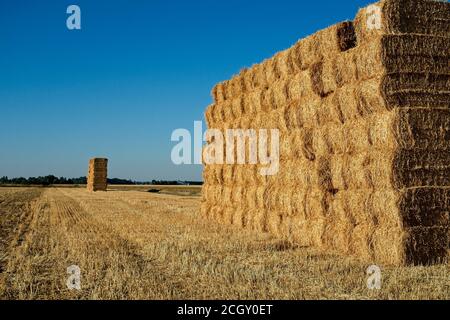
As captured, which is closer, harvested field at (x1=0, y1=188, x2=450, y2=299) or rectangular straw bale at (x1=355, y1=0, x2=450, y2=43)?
harvested field at (x1=0, y1=188, x2=450, y2=299)

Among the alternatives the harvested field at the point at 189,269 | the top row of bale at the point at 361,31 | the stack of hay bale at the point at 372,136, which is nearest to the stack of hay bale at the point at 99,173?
the harvested field at the point at 189,269

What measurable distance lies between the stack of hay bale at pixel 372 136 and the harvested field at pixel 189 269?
0.62 metres

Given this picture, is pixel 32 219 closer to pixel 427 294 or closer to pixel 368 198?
pixel 368 198

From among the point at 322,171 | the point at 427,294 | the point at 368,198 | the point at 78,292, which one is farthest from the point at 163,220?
the point at 427,294

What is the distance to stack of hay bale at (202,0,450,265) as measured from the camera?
28.8 feet

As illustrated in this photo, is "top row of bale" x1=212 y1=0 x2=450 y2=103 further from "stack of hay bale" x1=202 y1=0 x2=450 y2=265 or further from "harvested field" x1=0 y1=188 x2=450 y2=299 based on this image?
"harvested field" x1=0 y1=188 x2=450 y2=299

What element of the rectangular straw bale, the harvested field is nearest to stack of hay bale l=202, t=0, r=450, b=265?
the rectangular straw bale

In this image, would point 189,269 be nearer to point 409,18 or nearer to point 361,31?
point 361,31

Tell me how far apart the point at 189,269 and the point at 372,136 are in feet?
12.6

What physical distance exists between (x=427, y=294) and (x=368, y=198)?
9.82 feet

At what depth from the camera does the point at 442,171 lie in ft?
29.6

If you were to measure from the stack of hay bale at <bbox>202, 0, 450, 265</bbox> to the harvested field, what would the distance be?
621mm

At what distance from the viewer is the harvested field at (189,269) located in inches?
259
